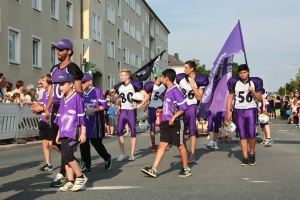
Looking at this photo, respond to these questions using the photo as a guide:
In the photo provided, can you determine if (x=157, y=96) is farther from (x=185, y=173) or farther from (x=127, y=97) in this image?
(x=185, y=173)

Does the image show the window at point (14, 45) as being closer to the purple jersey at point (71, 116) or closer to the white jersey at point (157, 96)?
the white jersey at point (157, 96)

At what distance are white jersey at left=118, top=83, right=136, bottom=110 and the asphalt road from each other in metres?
1.18

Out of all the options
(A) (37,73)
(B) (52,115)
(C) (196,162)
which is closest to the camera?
(B) (52,115)

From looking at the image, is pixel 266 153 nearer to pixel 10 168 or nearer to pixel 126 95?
pixel 126 95

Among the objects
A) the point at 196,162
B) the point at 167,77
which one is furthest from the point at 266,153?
the point at 167,77

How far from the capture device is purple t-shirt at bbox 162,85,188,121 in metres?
8.21

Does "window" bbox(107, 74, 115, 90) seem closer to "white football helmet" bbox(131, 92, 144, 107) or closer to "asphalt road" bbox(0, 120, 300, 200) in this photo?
"asphalt road" bbox(0, 120, 300, 200)

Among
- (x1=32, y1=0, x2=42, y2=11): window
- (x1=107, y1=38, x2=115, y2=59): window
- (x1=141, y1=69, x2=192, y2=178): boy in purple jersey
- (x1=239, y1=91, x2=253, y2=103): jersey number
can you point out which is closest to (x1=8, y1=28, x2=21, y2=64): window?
(x1=32, y1=0, x2=42, y2=11): window

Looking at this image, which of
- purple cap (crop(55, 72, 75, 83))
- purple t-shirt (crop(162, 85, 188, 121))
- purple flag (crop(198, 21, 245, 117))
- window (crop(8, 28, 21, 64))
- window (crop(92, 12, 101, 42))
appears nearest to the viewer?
purple cap (crop(55, 72, 75, 83))

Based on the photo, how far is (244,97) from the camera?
987 cm

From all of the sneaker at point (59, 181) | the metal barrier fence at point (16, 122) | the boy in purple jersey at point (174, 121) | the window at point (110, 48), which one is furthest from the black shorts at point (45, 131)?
the window at point (110, 48)

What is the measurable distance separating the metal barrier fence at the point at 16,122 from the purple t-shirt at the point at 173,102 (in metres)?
7.31

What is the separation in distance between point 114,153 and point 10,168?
350 cm

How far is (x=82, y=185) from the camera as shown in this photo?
6883mm
